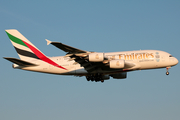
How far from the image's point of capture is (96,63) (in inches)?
1427

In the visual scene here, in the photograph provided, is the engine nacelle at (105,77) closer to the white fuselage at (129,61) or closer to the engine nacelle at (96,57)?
the white fuselage at (129,61)

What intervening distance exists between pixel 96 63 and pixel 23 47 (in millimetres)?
12575

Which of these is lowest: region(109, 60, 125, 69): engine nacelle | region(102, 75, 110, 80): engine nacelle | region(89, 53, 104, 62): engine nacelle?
region(102, 75, 110, 80): engine nacelle

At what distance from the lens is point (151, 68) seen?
124ft

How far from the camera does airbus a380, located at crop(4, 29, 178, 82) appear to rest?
36.0 metres

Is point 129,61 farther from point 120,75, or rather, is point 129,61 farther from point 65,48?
point 65,48

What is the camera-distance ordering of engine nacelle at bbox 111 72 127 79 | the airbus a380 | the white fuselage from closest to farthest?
the airbus a380, the white fuselage, engine nacelle at bbox 111 72 127 79

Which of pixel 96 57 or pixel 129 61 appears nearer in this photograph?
pixel 96 57

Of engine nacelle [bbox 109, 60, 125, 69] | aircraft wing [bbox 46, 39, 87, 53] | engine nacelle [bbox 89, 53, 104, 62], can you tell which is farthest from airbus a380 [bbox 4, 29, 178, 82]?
aircraft wing [bbox 46, 39, 87, 53]

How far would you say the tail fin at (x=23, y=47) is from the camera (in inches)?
1583

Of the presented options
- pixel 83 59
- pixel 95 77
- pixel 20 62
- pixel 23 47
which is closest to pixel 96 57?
pixel 83 59

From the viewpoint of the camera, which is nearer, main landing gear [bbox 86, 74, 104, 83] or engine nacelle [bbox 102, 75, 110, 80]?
main landing gear [bbox 86, 74, 104, 83]

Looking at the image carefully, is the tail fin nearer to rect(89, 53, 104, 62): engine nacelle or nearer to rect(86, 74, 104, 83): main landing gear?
rect(86, 74, 104, 83): main landing gear

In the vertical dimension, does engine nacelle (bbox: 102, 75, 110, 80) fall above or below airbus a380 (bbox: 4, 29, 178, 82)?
below
